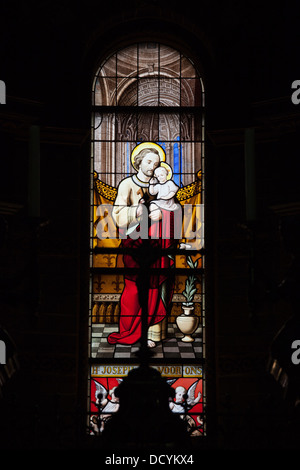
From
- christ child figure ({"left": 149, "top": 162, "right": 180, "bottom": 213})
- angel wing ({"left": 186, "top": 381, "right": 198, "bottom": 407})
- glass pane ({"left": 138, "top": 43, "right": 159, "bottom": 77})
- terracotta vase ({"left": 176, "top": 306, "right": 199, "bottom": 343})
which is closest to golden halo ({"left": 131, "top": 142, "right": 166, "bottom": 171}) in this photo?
christ child figure ({"left": 149, "top": 162, "right": 180, "bottom": 213})

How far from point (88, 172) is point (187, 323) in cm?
166

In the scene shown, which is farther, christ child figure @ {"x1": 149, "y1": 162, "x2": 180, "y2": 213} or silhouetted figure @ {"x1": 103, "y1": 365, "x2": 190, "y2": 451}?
christ child figure @ {"x1": 149, "y1": 162, "x2": 180, "y2": 213}

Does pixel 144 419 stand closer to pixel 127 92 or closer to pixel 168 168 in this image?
pixel 168 168

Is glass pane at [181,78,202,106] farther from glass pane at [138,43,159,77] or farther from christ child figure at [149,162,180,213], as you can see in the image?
christ child figure at [149,162,180,213]

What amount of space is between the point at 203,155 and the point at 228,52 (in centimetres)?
98

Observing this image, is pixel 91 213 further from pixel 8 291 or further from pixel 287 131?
pixel 8 291

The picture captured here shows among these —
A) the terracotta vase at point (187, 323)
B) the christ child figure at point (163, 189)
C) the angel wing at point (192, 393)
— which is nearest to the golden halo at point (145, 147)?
the christ child figure at point (163, 189)

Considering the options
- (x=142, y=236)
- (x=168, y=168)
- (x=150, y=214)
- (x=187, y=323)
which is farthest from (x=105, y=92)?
(x=187, y=323)

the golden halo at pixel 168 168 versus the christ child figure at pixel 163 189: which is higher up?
the golden halo at pixel 168 168

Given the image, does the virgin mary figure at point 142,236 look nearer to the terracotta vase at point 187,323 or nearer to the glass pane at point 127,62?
the terracotta vase at point 187,323

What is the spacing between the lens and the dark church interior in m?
5.99

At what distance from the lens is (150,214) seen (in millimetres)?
6500

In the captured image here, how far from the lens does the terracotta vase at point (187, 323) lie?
6340 mm

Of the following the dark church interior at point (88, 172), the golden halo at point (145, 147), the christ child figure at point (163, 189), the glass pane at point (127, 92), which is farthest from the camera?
the glass pane at point (127, 92)
